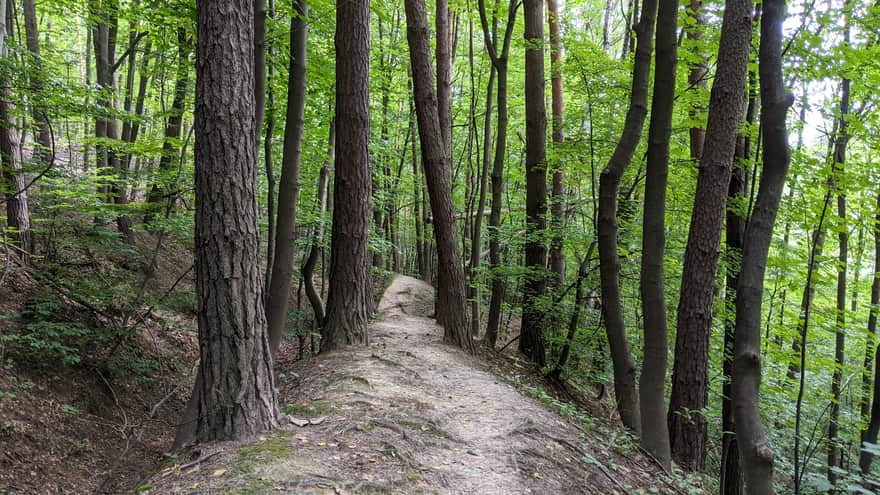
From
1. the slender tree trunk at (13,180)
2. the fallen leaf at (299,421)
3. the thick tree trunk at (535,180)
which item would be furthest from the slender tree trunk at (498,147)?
the slender tree trunk at (13,180)

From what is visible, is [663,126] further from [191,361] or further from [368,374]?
[191,361]

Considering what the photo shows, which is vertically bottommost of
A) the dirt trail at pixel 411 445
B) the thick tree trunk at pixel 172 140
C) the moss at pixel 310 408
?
the dirt trail at pixel 411 445

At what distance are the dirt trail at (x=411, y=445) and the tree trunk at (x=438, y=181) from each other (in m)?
1.33

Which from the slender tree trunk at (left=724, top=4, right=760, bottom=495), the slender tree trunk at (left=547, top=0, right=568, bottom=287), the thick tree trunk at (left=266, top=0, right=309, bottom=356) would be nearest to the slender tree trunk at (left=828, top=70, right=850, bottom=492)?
the slender tree trunk at (left=724, top=4, right=760, bottom=495)

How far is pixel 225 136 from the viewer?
3648 millimetres

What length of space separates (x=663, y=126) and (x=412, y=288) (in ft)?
39.8

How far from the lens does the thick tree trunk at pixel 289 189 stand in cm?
656

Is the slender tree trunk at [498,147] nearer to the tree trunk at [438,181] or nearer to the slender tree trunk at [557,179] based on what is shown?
the slender tree trunk at [557,179]

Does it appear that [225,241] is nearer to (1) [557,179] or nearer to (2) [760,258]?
(2) [760,258]

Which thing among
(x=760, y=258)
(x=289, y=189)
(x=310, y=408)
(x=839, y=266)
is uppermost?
(x=289, y=189)

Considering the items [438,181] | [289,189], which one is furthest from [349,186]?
[438,181]

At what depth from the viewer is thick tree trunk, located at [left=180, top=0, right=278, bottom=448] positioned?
361 centimetres

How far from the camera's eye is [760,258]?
2566mm

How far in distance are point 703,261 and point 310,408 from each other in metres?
5.19
